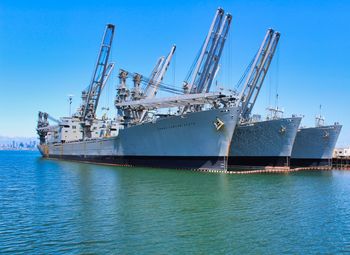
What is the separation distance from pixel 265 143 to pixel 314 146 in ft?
50.7

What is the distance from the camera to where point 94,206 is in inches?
850

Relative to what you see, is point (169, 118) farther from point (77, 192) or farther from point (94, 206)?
point (94, 206)

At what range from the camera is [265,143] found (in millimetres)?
57375

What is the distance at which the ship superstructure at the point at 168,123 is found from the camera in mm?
45094

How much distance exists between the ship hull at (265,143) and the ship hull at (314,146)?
1139cm

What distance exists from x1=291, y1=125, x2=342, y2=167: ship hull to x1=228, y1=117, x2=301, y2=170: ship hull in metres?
11.4

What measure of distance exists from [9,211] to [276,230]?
13510 mm

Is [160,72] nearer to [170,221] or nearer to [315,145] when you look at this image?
[315,145]

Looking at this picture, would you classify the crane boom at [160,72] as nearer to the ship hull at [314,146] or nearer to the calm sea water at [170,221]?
the ship hull at [314,146]

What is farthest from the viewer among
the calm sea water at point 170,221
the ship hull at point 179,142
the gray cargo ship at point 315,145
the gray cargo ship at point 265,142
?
the gray cargo ship at point 315,145

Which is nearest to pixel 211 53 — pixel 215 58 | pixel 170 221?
pixel 215 58

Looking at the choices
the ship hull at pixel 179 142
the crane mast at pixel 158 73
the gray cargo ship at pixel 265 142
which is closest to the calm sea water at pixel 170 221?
the ship hull at pixel 179 142

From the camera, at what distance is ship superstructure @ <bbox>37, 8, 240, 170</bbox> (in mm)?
45094

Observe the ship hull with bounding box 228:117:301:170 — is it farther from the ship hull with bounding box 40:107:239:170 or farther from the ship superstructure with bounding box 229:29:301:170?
the ship hull with bounding box 40:107:239:170
